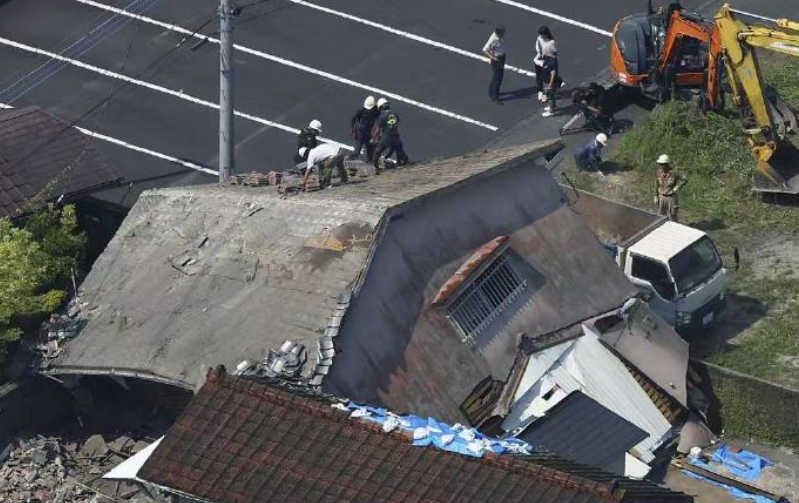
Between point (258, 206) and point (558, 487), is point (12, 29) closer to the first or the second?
point (258, 206)

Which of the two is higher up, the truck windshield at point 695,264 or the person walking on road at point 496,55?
the person walking on road at point 496,55

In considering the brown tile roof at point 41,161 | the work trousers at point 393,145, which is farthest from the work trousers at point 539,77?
the brown tile roof at point 41,161

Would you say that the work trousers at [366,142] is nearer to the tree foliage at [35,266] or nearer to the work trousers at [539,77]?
the work trousers at [539,77]

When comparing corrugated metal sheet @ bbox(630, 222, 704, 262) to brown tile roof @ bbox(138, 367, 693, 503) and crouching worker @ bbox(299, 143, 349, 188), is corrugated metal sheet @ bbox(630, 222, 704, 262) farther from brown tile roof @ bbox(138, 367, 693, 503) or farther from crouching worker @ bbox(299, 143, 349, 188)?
brown tile roof @ bbox(138, 367, 693, 503)

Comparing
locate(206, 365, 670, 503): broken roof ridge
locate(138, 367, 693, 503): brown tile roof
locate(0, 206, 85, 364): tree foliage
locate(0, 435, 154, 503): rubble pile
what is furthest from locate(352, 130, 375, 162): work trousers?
locate(138, 367, 693, 503): brown tile roof

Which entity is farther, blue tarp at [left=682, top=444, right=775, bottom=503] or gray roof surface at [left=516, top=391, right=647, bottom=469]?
blue tarp at [left=682, top=444, right=775, bottom=503]

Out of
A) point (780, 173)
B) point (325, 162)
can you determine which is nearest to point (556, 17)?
point (780, 173)

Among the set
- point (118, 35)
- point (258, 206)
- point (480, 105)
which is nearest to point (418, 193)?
point (258, 206)
